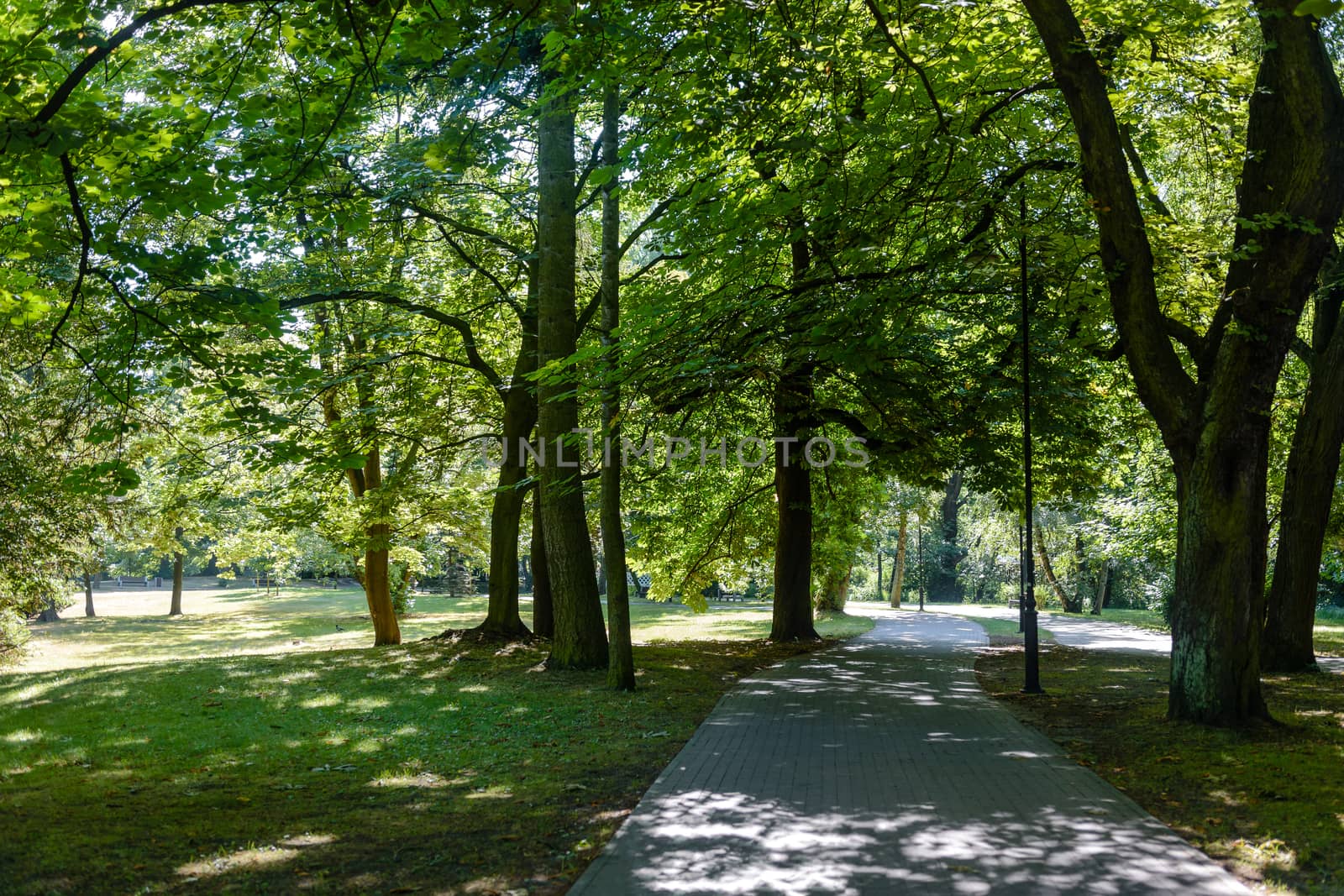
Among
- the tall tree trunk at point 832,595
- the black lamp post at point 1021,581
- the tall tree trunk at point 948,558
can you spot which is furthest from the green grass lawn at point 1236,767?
the tall tree trunk at point 948,558

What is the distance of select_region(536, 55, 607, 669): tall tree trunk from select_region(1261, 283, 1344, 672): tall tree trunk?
10.5 m

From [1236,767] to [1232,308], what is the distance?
4240mm

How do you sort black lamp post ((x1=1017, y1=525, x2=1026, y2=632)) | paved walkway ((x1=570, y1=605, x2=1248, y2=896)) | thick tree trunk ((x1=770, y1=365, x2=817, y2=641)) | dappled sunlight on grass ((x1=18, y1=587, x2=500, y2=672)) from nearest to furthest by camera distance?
paved walkway ((x1=570, y1=605, x2=1248, y2=896)) < black lamp post ((x1=1017, y1=525, x2=1026, y2=632)) < thick tree trunk ((x1=770, y1=365, x2=817, y2=641)) < dappled sunlight on grass ((x1=18, y1=587, x2=500, y2=672))

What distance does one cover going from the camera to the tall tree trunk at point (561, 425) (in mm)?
14508

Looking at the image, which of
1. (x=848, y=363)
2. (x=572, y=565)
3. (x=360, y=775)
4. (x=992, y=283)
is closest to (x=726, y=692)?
(x=572, y=565)

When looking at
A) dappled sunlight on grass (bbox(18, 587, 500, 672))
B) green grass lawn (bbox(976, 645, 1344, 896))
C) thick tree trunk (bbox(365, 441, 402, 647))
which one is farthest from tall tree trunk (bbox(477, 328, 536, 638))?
green grass lawn (bbox(976, 645, 1344, 896))

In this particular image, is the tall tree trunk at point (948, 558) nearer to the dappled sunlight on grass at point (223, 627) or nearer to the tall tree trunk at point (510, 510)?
the dappled sunlight on grass at point (223, 627)

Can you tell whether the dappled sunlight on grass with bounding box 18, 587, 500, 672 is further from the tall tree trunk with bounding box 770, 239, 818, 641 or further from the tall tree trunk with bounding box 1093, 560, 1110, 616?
the tall tree trunk with bounding box 1093, 560, 1110, 616

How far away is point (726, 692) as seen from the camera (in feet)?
43.1

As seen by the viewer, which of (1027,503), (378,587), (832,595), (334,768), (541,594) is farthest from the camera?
(832,595)

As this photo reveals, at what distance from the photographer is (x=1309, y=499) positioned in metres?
14.7

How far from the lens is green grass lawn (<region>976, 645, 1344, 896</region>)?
231 inches

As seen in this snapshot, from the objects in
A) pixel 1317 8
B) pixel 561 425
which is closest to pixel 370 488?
pixel 561 425

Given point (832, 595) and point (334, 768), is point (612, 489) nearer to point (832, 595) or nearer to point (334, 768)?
point (334, 768)
